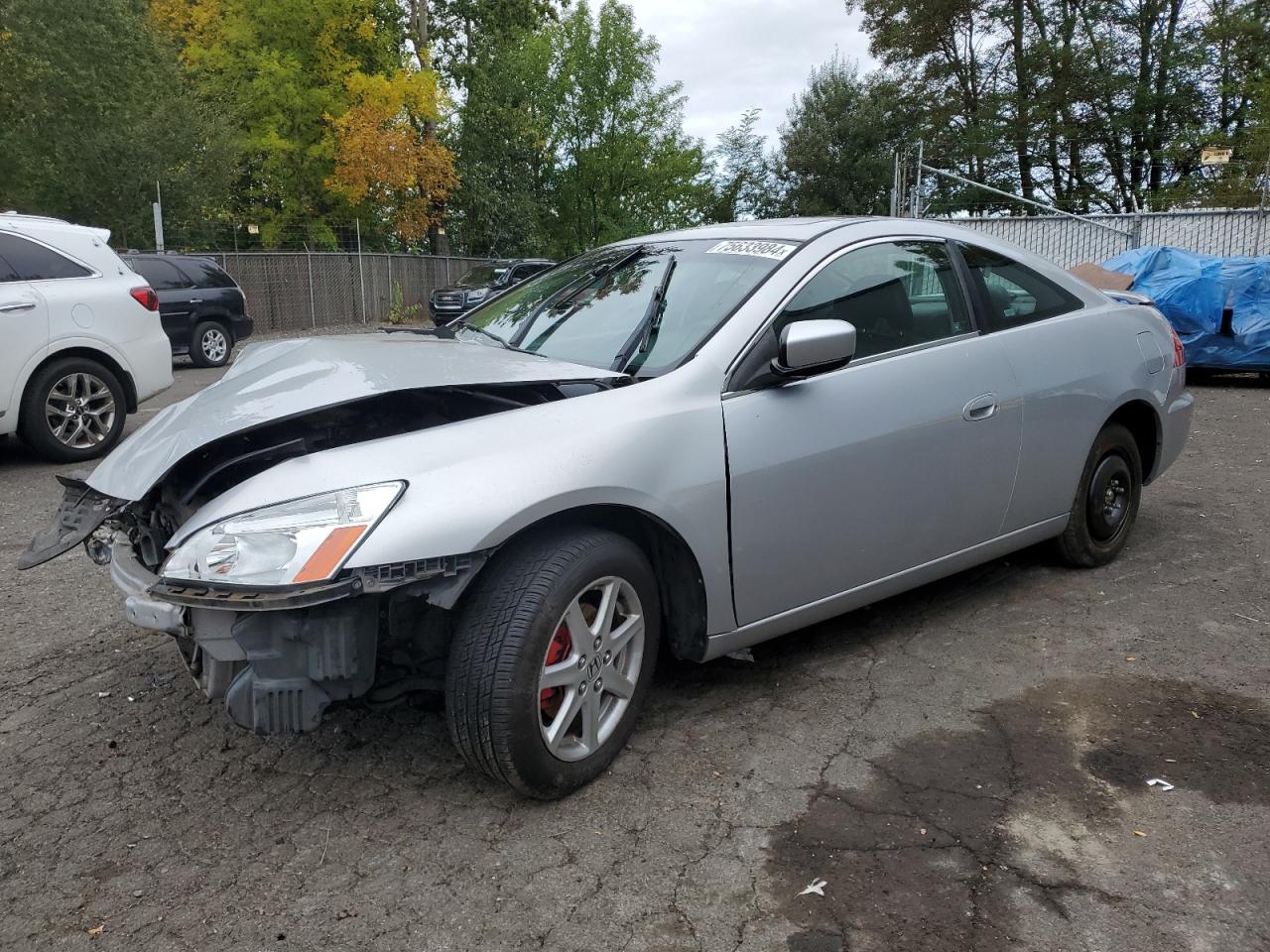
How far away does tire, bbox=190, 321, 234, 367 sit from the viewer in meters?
14.7

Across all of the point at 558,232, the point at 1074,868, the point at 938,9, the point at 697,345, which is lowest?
the point at 1074,868

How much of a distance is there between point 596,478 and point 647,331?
858mm

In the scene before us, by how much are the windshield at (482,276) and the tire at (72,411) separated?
16.3 m

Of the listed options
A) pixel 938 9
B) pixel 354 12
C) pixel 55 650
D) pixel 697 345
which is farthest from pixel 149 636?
pixel 938 9

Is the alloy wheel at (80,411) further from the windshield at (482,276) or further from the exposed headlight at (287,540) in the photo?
the windshield at (482,276)

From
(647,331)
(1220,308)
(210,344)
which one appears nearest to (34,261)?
(647,331)

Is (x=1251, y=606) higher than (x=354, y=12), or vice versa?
(x=354, y=12)

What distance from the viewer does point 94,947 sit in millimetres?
2281

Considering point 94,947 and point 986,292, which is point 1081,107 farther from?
point 94,947

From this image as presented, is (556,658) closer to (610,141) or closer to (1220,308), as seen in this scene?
(1220,308)

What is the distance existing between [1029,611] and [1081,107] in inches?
1320

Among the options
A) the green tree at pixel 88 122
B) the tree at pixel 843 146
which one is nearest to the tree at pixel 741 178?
the tree at pixel 843 146

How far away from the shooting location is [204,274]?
49.4 ft

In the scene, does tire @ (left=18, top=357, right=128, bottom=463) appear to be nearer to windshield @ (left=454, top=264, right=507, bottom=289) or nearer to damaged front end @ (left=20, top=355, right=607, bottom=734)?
damaged front end @ (left=20, top=355, right=607, bottom=734)
